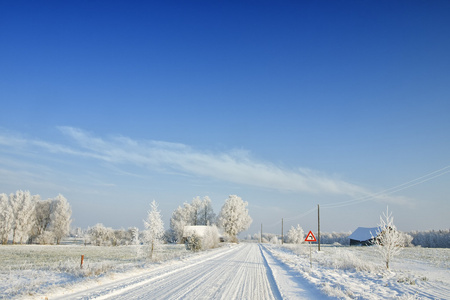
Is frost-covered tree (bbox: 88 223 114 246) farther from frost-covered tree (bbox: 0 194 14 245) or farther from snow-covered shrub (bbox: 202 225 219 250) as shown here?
snow-covered shrub (bbox: 202 225 219 250)

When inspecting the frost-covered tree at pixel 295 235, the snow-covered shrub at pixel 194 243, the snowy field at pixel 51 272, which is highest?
the snowy field at pixel 51 272

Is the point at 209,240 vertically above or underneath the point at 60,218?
underneath

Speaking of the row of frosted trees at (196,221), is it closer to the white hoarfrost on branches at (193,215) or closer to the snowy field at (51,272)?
the white hoarfrost on branches at (193,215)

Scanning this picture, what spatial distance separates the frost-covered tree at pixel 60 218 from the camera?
65500 mm

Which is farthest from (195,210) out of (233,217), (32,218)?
(32,218)

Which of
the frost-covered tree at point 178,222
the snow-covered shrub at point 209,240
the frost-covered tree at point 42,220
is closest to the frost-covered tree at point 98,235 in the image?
the frost-covered tree at point 42,220

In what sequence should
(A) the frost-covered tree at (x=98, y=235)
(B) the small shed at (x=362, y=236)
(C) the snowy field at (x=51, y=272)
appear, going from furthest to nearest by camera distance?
1. (B) the small shed at (x=362, y=236)
2. (A) the frost-covered tree at (x=98, y=235)
3. (C) the snowy field at (x=51, y=272)

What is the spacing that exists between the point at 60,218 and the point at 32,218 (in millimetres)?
5474

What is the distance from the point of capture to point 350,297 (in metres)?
9.74

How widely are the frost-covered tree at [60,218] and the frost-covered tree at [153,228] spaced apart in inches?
1911

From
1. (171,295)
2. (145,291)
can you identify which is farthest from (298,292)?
(145,291)

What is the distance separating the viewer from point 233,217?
251 feet

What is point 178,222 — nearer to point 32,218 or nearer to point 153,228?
point 32,218

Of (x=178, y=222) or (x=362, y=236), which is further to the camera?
(x=178, y=222)
